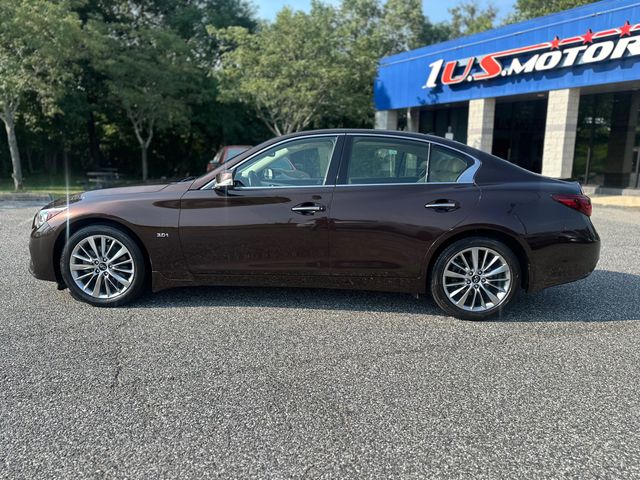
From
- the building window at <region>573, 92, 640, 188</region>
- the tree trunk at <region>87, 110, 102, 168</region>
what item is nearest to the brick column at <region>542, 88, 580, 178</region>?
the building window at <region>573, 92, 640, 188</region>

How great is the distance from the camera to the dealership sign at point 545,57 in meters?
14.7

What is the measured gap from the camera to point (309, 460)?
250cm

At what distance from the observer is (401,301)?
5047 mm

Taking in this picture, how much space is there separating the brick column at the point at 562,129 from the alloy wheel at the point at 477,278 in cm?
1434

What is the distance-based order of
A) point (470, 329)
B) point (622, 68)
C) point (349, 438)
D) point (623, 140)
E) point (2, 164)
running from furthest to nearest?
point (2, 164) < point (623, 140) < point (622, 68) < point (470, 329) < point (349, 438)

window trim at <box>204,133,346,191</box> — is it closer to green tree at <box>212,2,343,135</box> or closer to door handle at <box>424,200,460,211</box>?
door handle at <box>424,200,460,211</box>

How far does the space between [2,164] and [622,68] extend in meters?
25.7

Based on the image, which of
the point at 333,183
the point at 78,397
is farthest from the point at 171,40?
the point at 78,397

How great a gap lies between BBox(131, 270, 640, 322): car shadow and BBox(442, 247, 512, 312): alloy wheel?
0.25 metres

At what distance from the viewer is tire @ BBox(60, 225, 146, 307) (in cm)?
463

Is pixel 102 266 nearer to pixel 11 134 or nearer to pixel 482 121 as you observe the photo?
pixel 11 134

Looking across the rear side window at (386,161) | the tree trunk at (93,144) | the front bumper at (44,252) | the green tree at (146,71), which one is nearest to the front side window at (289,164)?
the rear side window at (386,161)

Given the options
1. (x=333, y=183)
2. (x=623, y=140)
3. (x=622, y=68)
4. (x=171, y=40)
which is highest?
(x=171, y=40)

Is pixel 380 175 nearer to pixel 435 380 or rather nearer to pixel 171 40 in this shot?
pixel 435 380
